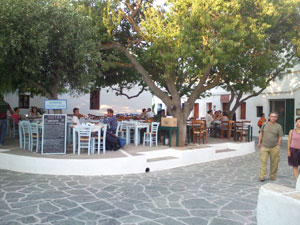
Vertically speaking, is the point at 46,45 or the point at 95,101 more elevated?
the point at 46,45

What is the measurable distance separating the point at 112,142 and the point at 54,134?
188cm

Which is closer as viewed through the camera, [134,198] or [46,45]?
[134,198]

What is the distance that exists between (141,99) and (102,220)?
21.3 m

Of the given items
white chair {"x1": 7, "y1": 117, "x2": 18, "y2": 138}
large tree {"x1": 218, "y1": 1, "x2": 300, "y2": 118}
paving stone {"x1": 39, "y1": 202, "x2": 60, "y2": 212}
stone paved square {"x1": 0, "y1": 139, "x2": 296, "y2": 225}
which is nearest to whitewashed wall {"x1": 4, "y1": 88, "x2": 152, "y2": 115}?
white chair {"x1": 7, "y1": 117, "x2": 18, "y2": 138}

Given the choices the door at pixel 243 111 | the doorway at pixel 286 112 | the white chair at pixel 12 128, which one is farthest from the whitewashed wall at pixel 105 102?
the doorway at pixel 286 112

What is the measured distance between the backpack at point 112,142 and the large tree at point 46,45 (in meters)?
2.26

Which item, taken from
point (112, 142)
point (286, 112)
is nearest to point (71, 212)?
point (112, 142)

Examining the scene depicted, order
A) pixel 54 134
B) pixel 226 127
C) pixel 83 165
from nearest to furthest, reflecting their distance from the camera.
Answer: pixel 83 165
pixel 54 134
pixel 226 127

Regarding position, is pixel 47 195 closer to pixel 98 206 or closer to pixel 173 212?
pixel 98 206

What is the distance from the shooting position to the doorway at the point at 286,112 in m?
20.2

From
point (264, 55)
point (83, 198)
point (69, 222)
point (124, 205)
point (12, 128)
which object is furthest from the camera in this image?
point (12, 128)

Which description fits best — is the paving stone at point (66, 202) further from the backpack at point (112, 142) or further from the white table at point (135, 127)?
the white table at point (135, 127)

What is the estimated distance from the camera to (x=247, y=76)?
42.2ft

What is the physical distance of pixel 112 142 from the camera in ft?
33.0
